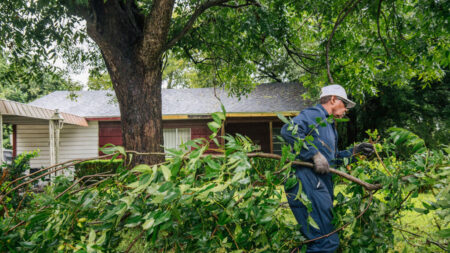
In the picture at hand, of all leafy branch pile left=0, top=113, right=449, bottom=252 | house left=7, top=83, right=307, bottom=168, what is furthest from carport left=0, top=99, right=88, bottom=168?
leafy branch pile left=0, top=113, right=449, bottom=252

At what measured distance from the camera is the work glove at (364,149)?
9.38 ft

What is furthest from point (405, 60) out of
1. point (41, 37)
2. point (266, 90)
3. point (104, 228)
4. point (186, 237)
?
point (266, 90)

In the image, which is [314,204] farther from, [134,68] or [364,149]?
[134,68]

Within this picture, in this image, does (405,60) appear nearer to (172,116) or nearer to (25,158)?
(25,158)

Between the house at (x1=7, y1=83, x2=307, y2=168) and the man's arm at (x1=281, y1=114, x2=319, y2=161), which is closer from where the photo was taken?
the man's arm at (x1=281, y1=114, x2=319, y2=161)

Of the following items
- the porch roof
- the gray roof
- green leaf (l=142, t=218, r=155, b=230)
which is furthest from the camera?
the gray roof

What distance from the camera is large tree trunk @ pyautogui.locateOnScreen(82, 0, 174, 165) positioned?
455 cm

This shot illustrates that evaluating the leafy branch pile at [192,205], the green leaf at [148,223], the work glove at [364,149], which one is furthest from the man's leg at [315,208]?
the green leaf at [148,223]

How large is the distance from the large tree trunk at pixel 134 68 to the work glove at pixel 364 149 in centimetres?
282

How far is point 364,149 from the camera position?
2.90m

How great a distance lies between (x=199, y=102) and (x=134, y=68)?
1021cm

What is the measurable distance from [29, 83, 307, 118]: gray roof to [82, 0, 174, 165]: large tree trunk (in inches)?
327

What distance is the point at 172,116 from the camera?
13305 millimetres

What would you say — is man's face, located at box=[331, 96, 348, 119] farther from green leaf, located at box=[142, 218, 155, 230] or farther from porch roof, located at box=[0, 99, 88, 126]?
porch roof, located at box=[0, 99, 88, 126]
